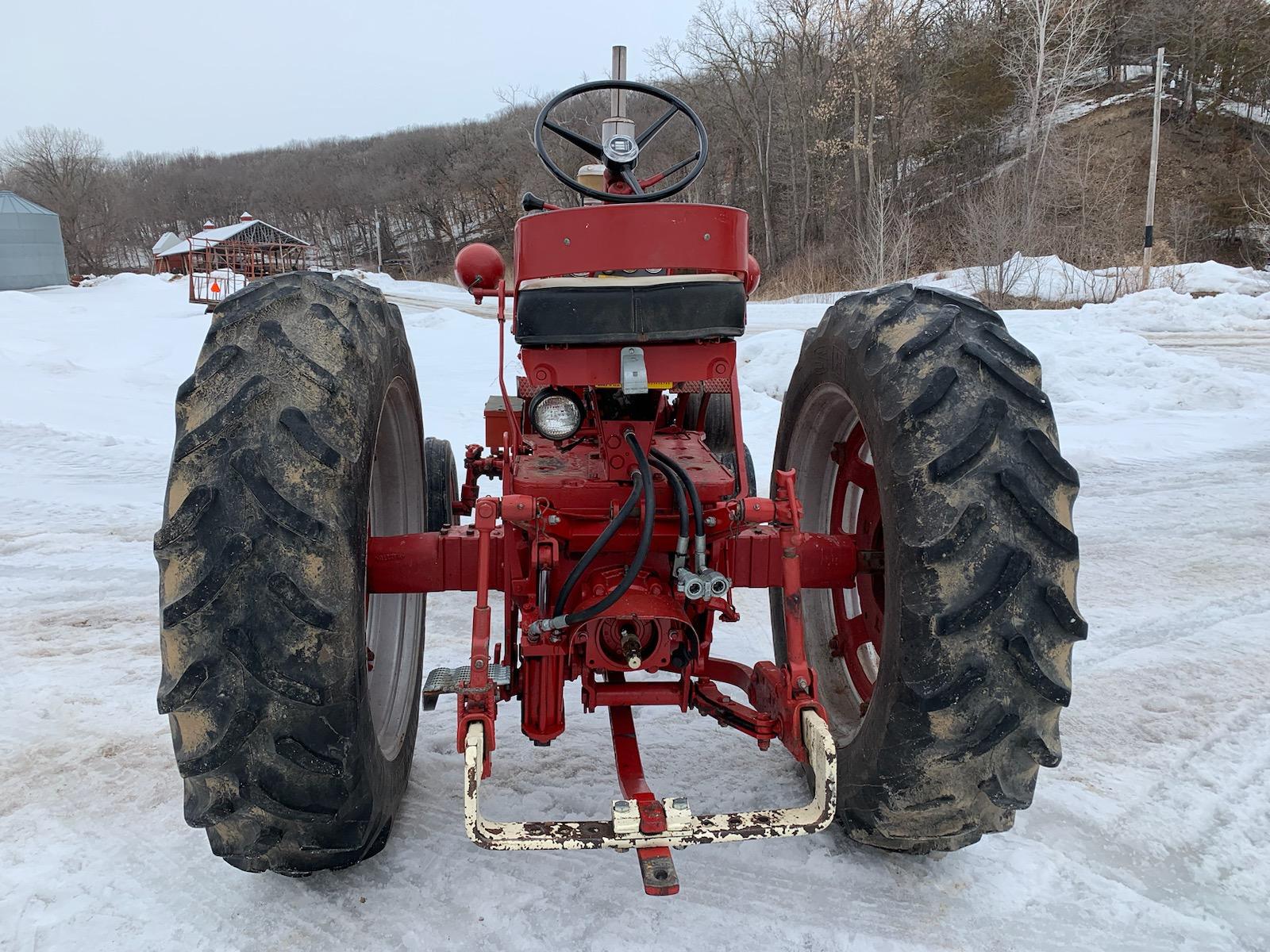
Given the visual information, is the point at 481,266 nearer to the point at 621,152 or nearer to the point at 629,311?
the point at 621,152

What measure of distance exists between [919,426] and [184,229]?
69.8m

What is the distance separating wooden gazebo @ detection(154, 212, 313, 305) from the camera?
25.8 metres

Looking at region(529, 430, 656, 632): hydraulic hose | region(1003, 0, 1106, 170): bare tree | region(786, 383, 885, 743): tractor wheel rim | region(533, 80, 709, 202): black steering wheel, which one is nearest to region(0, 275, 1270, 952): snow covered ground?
region(786, 383, 885, 743): tractor wheel rim

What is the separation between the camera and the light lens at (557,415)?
2.34 meters

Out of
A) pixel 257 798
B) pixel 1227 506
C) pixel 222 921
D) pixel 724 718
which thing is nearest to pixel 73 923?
pixel 222 921

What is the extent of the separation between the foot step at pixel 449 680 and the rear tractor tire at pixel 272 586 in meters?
0.15

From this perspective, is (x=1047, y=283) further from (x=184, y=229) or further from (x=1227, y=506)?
(x=184, y=229)

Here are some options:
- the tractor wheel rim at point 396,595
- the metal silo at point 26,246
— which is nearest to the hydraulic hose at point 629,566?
the tractor wheel rim at point 396,595

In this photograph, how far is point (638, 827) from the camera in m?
1.87

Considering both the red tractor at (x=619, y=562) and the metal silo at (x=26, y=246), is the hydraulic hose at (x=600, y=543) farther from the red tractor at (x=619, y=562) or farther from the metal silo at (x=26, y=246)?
the metal silo at (x=26, y=246)

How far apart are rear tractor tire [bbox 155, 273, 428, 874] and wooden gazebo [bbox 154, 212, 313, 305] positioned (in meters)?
20.5

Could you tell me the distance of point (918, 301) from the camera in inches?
89.0

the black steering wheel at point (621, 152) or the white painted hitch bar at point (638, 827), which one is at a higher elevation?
the black steering wheel at point (621, 152)

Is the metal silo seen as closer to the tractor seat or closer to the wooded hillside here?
the wooded hillside
